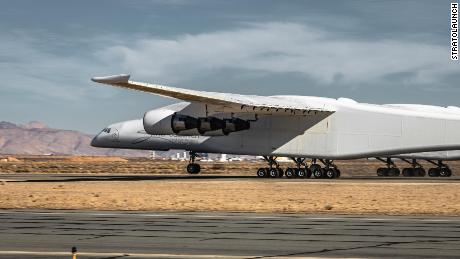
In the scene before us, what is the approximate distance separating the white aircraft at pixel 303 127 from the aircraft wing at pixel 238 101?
0.07 m

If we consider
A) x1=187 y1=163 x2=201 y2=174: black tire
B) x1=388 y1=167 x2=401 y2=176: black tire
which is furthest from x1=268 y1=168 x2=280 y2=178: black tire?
x1=388 y1=167 x2=401 y2=176: black tire

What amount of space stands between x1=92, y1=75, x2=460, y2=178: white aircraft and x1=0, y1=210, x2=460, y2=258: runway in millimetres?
25621

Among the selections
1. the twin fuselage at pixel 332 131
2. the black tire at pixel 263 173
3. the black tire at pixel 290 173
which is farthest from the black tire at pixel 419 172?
the black tire at pixel 263 173

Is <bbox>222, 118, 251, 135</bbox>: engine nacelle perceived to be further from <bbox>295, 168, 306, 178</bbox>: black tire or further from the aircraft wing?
<bbox>295, 168, 306, 178</bbox>: black tire

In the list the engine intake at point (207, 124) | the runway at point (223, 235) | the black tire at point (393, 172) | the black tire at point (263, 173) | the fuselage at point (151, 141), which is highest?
the engine intake at point (207, 124)

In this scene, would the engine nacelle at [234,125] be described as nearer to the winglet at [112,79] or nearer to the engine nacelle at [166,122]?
the engine nacelle at [166,122]

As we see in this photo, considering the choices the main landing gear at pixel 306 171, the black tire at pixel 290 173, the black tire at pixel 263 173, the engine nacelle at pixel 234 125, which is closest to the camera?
the engine nacelle at pixel 234 125

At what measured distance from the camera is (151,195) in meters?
34.6

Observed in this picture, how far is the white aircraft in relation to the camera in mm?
50438

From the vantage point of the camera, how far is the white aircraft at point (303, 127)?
5044 cm

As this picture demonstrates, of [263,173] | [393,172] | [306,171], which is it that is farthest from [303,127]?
[393,172]

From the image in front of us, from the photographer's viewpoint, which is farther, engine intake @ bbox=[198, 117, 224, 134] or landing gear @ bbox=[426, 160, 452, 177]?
landing gear @ bbox=[426, 160, 452, 177]

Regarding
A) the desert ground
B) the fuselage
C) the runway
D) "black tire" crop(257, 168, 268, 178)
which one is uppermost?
the fuselage

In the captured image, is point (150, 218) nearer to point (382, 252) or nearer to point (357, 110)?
point (382, 252)
